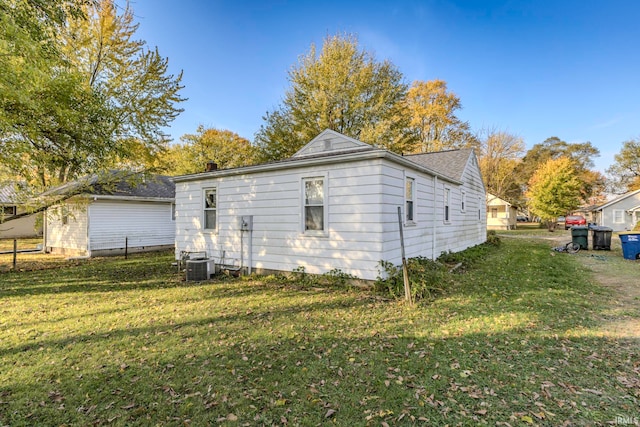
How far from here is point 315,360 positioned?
3674mm

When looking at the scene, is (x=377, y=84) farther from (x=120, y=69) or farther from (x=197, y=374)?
(x=197, y=374)

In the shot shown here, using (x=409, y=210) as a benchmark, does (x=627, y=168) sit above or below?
above

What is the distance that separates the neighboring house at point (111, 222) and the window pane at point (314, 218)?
324 inches

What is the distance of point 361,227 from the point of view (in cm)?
694

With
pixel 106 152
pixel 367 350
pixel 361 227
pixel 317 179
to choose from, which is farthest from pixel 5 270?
pixel 367 350

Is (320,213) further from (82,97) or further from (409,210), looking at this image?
(82,97)

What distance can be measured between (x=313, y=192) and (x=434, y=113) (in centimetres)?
2440

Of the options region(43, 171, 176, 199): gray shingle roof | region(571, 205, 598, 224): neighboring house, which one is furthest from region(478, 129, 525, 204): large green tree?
region(43, 171, 176, 199): gray shingle roof

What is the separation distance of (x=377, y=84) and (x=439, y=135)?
9.56m

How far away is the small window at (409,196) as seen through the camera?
812cm

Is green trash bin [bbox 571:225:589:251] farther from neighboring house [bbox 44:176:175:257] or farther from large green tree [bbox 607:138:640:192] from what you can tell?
large green tree [bbox 607:138:640:192]

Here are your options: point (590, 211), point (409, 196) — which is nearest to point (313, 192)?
point (409, 196)

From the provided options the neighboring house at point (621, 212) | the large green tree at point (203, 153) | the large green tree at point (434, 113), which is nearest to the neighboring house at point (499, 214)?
the neighboring house at point (621, 212)

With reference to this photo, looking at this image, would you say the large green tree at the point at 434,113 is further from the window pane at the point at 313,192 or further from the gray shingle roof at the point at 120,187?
the window pane at the point at 313,192
